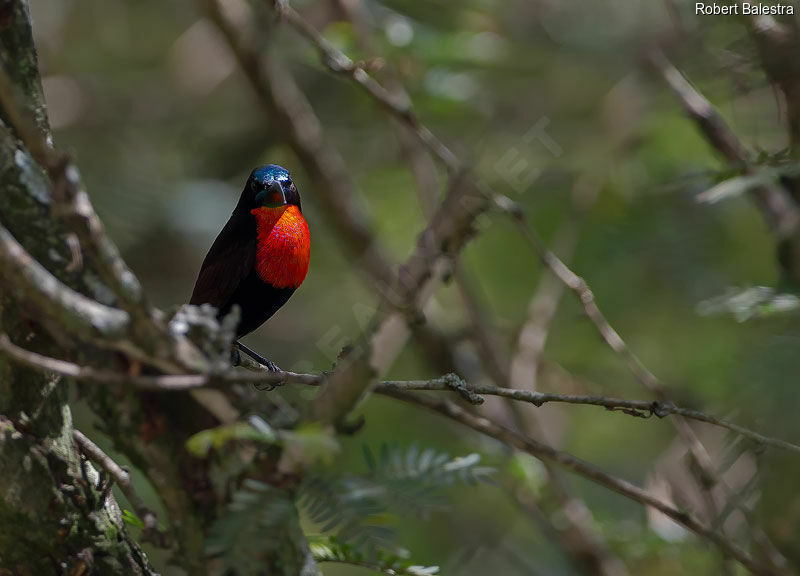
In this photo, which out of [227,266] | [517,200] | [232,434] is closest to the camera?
[232,434]

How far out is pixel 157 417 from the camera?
1580mm

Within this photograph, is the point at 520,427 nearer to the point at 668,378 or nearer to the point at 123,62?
the point at 668,378

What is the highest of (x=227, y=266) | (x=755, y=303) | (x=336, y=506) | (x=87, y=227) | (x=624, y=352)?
(x=87, y=227)

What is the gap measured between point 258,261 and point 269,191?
35cm

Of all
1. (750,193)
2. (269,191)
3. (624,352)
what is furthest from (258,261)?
(750,193)

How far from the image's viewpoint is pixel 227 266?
3.57 meters

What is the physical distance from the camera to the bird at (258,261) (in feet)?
11.6

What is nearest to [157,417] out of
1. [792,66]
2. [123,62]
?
[792,66]

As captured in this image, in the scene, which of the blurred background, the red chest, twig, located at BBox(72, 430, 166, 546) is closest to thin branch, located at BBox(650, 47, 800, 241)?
the blurred background

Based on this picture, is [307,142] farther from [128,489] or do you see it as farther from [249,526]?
[249,526]

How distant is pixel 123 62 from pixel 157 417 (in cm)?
725

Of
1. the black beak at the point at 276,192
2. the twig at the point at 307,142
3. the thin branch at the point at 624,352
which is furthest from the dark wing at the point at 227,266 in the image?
the twig at the point at 307,142

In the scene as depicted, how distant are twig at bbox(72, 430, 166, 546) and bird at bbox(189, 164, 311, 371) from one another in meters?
1.49

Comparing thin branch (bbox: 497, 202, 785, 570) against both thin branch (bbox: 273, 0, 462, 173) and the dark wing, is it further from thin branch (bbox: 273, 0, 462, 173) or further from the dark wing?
the dark wing
